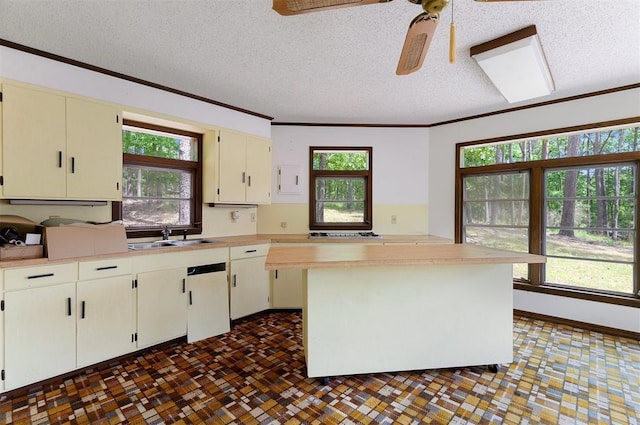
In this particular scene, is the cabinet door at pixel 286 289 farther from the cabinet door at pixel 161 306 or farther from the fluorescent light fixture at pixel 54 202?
the fluorescent light fixture at pixel 54 202

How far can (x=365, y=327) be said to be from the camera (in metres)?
2.25

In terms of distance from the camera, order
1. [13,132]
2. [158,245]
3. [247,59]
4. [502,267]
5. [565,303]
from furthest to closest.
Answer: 1. [565,303]
2. [158,245]
3. [247,59]
4. [502,267]
5. [13,132]

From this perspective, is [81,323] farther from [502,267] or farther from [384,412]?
[502,267]

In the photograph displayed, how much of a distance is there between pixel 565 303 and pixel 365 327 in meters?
2.62

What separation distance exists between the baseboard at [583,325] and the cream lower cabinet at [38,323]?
14.6 ft

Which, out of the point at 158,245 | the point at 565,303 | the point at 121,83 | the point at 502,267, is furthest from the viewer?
the point at 565,303

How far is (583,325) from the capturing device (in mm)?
3232

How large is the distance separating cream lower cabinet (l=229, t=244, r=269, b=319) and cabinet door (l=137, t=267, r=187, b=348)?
0.54 m

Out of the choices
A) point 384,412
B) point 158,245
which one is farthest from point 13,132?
point 384,412

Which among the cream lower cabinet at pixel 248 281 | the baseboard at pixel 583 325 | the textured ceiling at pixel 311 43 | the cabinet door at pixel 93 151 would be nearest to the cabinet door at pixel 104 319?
the cabinet door at pixel 93 151

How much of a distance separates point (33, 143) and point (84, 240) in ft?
2.63

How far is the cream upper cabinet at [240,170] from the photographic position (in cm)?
346

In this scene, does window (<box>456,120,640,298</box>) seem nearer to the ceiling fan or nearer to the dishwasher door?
the ceiling fan

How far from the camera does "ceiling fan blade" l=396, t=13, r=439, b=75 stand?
145 cm
